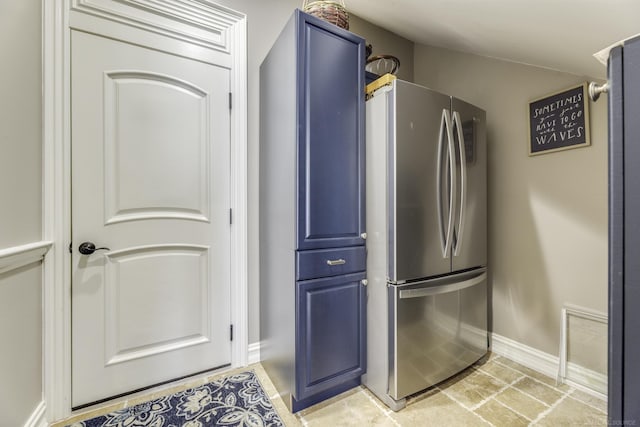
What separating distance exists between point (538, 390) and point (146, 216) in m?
2.57

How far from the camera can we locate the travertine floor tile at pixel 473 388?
1569mm

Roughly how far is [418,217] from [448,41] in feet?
5.16

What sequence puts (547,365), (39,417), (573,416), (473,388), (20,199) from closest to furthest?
(20,199)
(39,417)
(573,416)
(473,388)
(547,365)

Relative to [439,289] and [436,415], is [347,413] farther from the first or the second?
[439,289]

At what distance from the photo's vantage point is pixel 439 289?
160cm

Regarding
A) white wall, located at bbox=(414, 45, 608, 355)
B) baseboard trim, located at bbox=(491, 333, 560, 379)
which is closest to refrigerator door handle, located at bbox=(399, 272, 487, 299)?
white wall, located at bbox=(414, 45, 608, 355)

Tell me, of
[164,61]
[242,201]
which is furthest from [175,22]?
[242,201]

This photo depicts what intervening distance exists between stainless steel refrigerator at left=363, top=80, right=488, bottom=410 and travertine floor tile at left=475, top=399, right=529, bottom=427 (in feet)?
0.76

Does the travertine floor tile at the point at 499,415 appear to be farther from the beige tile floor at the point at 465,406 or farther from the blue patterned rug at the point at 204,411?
the blue patterned rug at the point at 204,411

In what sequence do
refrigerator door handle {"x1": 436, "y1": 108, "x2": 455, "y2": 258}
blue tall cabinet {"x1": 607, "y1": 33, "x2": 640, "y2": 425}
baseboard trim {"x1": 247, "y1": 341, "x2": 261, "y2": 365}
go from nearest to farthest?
1. blue tall cabinet {"x1": 607, "y1": 33, "x2": 640, "y2": 425}
2. refrigerator door handle {"x1": 436, "y1": 108, "x2": 455, "y2": 258}
3. baseboard trim {"x1": 247, "y1": 341, "x2": 261, "y2": 365}

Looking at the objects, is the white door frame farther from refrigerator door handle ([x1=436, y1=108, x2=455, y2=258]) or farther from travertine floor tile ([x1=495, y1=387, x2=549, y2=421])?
travertine floor tile ([x1=495, y1=387, x2=549, y2=421])

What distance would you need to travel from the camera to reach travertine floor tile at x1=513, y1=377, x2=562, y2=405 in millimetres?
1578

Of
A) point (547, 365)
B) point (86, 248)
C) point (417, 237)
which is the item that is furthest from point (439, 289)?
point (86, 248)

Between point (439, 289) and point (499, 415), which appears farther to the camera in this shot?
point (439, 289)
